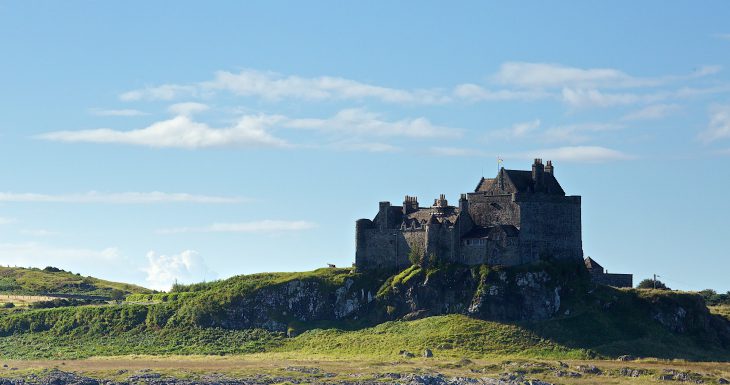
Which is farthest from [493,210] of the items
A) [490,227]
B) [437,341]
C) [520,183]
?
[437,341]

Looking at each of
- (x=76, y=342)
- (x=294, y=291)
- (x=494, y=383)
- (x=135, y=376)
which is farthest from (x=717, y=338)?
(x=76, y=342)

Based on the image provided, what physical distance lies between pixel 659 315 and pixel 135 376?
5012 centimetres

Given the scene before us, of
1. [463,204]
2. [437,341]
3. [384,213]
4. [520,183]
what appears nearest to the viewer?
[437,341]

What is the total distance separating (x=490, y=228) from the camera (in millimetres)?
142250

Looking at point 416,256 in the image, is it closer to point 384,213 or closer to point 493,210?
point 384,213

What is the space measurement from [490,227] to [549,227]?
234 inches

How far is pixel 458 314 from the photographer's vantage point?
138 metres

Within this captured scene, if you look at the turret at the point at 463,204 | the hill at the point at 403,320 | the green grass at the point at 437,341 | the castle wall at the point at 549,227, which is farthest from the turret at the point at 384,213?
the castle wall at the point at 549,227

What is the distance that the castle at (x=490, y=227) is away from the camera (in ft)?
462

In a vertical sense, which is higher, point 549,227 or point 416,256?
point 549,227

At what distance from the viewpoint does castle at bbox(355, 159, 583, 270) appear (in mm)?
140875

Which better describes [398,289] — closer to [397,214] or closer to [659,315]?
[397,214]

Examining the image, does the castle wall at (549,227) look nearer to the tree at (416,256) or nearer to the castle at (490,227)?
the castle at (490,227)

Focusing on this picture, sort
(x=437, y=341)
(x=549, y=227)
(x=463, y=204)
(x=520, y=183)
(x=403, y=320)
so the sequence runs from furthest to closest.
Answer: (x=463, y=204)
(x=520, y=183)
(x=549, y=227)
(x=403, y=320)
(x=437, y=341)
